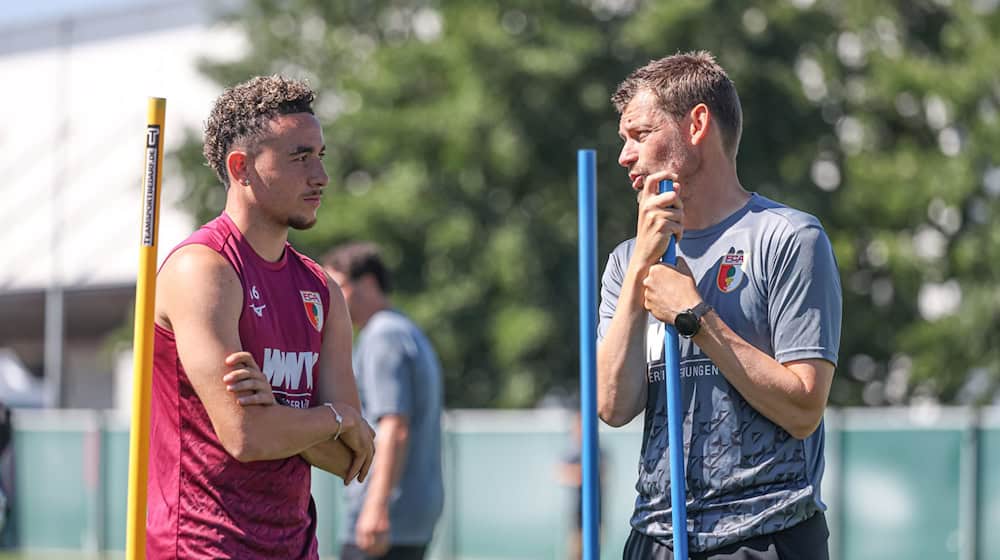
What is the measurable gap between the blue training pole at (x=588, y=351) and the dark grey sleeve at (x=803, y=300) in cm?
46

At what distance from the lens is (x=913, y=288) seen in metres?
25.5

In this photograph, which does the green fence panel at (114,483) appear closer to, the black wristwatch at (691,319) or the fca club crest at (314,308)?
the fca club crest at (314,308)

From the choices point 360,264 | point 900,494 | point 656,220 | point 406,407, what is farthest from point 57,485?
point 656,220

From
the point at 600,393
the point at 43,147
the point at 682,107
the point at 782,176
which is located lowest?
the point at 600,393

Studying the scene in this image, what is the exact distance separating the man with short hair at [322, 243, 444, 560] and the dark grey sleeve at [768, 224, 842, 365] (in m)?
3.38

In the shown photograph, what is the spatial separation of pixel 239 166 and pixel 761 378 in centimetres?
149

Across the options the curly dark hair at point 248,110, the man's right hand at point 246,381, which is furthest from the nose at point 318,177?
the man's right hand at point 246,381

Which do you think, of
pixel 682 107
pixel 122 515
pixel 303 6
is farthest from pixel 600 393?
pixel 303 6

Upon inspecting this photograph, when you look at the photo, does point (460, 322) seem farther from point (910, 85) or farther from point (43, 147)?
point (43, 147)

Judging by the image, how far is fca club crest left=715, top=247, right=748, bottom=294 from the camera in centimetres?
400

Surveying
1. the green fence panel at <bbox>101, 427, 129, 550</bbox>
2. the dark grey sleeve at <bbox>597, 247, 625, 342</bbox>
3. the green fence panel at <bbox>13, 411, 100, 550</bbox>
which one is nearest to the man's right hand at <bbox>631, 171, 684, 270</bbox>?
the dark grey sleeve at <bbox>597, 247, 625, 342</bbox>

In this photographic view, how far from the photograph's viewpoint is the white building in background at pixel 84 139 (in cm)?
3725

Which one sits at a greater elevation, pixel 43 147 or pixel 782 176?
pixel 43 147

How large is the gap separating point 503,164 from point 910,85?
260 inches
